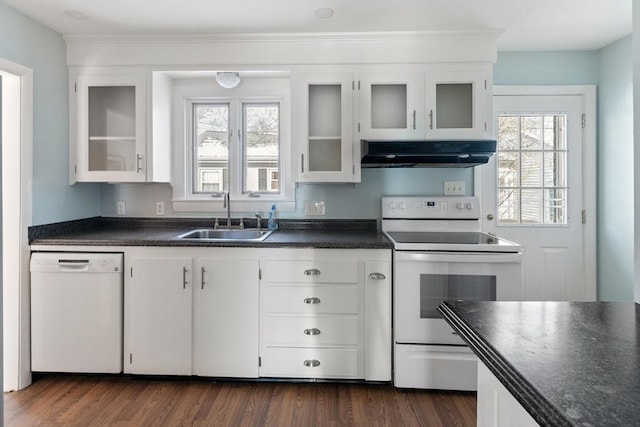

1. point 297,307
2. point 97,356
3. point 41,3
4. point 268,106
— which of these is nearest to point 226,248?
point 297,307

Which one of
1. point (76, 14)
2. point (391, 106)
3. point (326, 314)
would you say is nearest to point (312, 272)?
point (326, 314)

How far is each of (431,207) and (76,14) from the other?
8.39 feet

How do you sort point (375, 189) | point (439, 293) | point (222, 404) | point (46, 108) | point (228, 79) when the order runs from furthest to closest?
1. point (375, 189)
2. point (228, 79)
3. point (46, 108)
4. point (439, 293)
5. point (222, 404)

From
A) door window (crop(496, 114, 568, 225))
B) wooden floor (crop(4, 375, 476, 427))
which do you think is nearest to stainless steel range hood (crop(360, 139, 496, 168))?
door window (crop(496, 114, 568, 225))

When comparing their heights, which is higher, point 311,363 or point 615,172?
point 615,172

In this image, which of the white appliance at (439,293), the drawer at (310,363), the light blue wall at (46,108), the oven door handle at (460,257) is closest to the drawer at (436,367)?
the white appliance at (439,293)

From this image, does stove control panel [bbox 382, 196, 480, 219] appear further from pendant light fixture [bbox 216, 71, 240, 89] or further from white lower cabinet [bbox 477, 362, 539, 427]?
white lower cabinet [bbox 477, 362, 539, 427]

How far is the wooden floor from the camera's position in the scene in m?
1.96

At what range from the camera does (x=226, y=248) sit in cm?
229

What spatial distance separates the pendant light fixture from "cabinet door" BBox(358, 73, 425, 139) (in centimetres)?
85

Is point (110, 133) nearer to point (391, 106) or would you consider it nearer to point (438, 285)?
point (391, 106)

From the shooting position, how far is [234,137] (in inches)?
117

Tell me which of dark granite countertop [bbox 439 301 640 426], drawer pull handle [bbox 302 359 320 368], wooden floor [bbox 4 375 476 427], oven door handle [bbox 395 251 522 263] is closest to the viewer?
dark granite countertop [bbox 439 301 640 426]

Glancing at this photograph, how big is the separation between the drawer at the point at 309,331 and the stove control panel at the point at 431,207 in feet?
2.93
